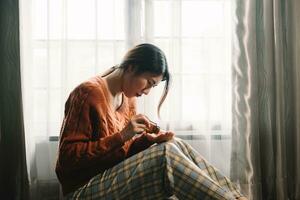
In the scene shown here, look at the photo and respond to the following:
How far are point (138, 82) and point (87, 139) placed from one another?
0.30 m

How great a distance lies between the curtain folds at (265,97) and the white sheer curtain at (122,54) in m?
0.07

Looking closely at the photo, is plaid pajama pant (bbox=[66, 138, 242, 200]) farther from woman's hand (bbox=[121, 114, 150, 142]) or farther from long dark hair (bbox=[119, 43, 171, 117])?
long dark hair (bbox=[119, 43, 171, 117])

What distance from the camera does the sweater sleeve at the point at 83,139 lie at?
144 centimetres

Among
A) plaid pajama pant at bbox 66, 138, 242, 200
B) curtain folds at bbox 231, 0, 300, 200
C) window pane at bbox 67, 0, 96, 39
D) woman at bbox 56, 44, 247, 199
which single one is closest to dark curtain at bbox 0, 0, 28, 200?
window pane at bbox 67, 0, 96, 39

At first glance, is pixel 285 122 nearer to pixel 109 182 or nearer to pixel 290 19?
pixel 290 19

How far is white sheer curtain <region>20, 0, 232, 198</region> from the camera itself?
82.8 inches

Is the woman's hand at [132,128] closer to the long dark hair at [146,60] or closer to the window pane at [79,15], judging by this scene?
the long dark hair at [146,60]

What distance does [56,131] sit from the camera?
2162 mm

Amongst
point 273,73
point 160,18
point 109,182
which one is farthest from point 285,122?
point 109,182

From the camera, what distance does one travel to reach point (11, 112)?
2107 mm

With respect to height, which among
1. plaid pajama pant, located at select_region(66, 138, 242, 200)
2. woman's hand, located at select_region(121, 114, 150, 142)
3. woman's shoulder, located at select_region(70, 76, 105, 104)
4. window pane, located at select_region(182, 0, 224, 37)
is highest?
window pane, located at select_region(182, 0, 224, 37)

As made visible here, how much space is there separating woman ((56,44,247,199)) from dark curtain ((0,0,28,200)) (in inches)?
25.5

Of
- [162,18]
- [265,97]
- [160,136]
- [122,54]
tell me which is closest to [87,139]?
[160,136]

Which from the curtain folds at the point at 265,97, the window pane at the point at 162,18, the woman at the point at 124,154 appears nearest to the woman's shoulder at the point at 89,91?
the woman at the point at 124,154
